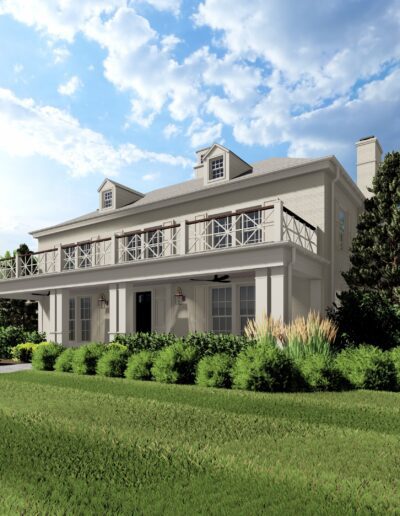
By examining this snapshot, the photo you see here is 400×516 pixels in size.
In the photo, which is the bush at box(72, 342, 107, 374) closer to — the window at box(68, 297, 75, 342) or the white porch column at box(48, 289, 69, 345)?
the white porch column at box(48, 289, 69, 345)

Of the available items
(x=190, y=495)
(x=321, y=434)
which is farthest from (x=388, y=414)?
(x=190, y=495)

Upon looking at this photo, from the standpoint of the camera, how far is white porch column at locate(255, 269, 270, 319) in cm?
1283

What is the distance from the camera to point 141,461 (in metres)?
4.91

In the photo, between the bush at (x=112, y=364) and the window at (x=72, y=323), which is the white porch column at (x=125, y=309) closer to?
the bush at (x=112, y=364)

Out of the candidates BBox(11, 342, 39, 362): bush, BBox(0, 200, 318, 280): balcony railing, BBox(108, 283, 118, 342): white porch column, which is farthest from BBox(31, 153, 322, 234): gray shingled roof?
BBox(11, 342, 39, 362): bush

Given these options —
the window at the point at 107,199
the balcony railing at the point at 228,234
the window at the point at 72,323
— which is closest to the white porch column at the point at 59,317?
the balcony railing at the point at 228,234

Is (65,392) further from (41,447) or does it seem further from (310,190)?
(310,190)

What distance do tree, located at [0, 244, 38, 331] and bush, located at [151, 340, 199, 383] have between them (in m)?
19.8

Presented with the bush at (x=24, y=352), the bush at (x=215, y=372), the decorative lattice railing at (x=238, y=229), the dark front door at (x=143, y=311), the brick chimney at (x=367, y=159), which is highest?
the brick chimney at (x=367, y=159)

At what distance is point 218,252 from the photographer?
45.8ft

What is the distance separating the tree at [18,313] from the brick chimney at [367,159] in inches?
822

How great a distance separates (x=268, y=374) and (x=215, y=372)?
4.40 feet

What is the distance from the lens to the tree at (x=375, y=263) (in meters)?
13.7

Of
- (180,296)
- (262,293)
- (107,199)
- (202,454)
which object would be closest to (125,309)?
(180,296)
